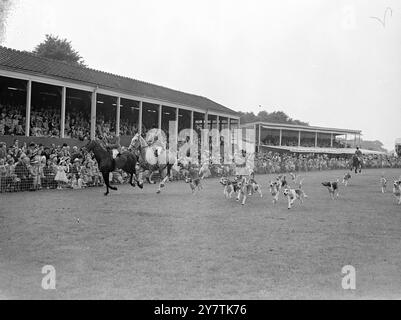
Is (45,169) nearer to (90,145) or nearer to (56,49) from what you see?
(90,145)

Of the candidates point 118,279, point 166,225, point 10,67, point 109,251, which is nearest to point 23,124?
point 10,67

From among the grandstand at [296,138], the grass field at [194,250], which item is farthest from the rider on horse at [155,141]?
the grandstand at [296,138]

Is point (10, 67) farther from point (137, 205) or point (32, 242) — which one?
point (32, 242)

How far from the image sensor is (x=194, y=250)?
8.66m

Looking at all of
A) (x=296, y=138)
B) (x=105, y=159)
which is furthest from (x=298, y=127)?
(x=105, y=159)

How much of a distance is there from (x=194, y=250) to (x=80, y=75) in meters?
20.8

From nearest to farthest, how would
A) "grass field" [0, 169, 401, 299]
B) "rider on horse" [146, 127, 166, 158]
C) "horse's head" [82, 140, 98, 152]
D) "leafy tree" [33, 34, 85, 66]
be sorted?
"grass field" [0, 169, 401, 299] < "horse's head" [82, 140, 98, 152] < "rider on horse" [146, 127, 166, 158] < "leafy tree" [33, 34, 85, 66]

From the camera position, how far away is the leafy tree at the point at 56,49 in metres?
56.5

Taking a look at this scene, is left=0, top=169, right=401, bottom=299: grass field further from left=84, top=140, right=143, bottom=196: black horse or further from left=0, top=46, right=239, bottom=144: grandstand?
left=0, top=46, right=239, bottom=144: grandstand

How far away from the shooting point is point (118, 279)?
677cm

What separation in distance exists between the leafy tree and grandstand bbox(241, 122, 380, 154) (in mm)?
22697

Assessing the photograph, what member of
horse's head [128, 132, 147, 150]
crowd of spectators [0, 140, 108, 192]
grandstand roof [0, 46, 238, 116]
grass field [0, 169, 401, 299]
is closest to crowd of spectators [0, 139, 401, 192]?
crowd of spectators [0, 140, 108, 192]

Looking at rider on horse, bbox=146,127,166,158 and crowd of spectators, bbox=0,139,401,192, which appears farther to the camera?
rider on horse, bbox=146,127,166,158

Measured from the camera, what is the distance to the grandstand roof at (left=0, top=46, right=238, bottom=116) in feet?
77.1
